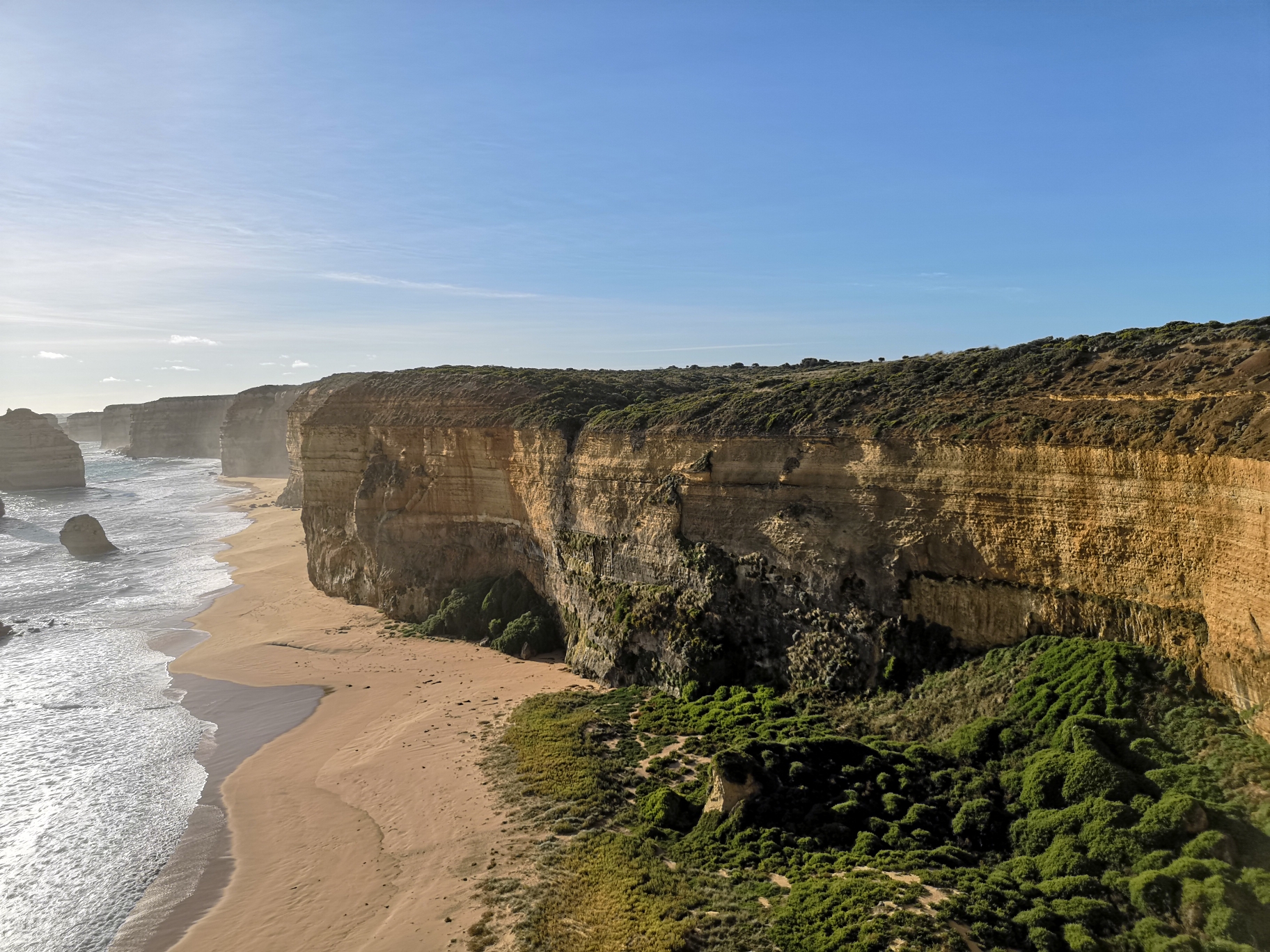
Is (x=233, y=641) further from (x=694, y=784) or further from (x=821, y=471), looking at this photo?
(x=821, y=471)

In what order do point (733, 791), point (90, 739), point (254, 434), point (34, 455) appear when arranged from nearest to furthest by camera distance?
point (733, 791)
point (90, 739)
point (34, 455)
point (254, 434)

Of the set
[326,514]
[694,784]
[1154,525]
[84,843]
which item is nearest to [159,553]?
[326,514]

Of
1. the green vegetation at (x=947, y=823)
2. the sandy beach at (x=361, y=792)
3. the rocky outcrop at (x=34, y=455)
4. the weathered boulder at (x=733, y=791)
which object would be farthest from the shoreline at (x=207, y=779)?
the rocky outcrop at (x=34, y=455)

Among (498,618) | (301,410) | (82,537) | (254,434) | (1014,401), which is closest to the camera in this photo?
(1014,401)

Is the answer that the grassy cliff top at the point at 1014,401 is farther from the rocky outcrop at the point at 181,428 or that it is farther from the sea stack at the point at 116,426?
the sea stack at the point at 116,426

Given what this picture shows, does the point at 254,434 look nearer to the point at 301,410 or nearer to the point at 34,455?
the point at 34,455

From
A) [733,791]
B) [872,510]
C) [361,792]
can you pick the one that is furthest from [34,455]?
[733,791]
